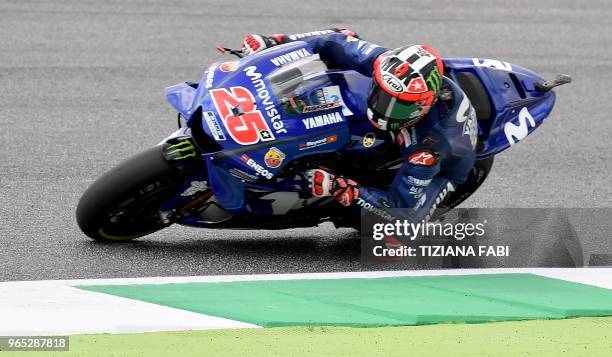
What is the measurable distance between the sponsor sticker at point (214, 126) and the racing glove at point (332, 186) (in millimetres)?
522

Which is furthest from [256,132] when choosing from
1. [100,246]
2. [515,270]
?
[515,270]

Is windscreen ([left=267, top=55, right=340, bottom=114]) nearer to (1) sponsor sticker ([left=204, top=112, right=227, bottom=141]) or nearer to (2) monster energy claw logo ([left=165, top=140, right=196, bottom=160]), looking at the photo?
(1) sponsor sticker ([left=204, top=112, right=227, bottom=141])

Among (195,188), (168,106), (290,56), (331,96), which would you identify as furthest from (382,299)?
(168,106)

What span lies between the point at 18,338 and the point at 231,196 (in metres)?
1.78

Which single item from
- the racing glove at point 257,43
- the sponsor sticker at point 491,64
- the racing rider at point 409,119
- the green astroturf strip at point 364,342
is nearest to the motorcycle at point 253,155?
the racing rider at point 409,119

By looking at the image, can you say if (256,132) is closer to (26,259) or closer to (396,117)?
(396,117)

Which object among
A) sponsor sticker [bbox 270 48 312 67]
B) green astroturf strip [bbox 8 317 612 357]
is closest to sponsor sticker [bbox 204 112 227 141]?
sponsor sticker [bbox 270 48 312 67]

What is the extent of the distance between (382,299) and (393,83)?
44.8 inches

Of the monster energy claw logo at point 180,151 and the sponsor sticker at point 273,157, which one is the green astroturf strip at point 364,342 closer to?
the sponsor sticker at point 273,157

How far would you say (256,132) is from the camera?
652 cm

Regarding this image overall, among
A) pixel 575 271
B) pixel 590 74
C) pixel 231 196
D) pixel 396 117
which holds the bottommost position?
pixel 590 74

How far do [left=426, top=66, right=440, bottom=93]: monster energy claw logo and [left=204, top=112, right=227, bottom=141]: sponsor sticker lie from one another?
1112 mm

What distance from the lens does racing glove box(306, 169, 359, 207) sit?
6648 mm

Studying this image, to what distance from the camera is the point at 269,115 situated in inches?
258
